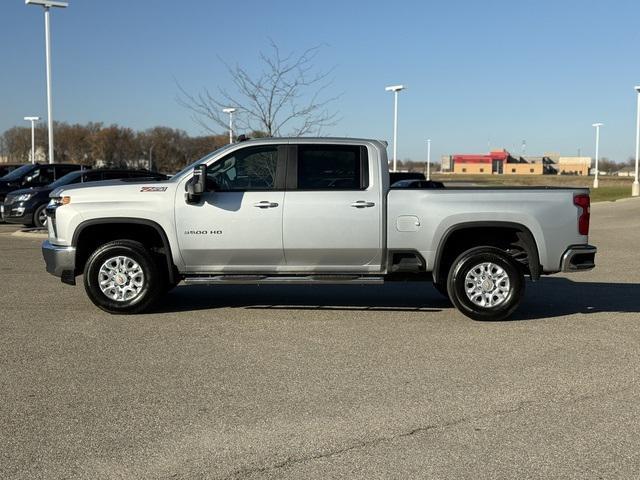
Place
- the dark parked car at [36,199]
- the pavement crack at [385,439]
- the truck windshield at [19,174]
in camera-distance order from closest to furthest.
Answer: the pavement crack at [385,439]
the dark parked car at [36,199]
the truck windshield at [19,174]

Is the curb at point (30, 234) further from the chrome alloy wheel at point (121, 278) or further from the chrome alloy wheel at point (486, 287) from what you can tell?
the chrome alloy wheel at point (486, 287)

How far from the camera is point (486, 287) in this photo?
819cm

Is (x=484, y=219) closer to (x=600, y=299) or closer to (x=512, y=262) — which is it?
(x=512, y=262)

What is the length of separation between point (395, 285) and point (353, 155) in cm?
334

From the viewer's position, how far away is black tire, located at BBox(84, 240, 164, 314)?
8.21m

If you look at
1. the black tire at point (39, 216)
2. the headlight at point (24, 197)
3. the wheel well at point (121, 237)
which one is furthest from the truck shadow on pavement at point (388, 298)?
the headlight at point (24, 197)

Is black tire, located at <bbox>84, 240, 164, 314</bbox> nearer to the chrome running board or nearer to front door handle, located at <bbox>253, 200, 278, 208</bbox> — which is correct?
the chrome running board

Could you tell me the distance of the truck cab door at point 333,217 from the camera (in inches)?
319

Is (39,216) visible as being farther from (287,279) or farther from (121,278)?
(287,279)

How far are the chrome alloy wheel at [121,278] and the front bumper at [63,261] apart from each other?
35 centimetres

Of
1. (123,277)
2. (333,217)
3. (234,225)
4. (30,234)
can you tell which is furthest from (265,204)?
(30,234)

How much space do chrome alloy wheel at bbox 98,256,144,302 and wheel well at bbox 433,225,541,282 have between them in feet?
11.5

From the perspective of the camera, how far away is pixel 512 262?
8.20 meters

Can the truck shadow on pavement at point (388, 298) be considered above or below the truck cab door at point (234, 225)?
below
